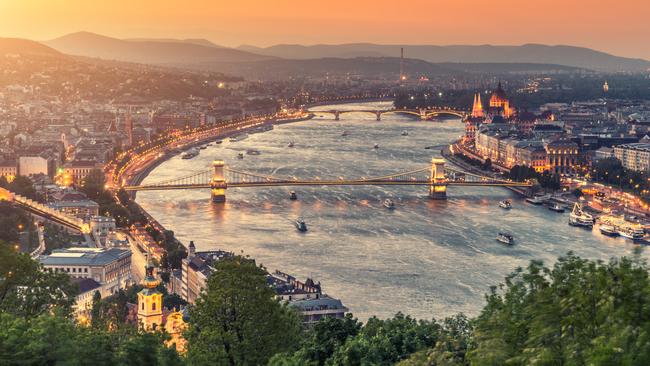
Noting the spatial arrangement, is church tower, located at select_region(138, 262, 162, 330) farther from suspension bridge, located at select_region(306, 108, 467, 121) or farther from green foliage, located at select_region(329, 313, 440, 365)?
suspension bridge, located at select_region(306, 108, 467, 121)

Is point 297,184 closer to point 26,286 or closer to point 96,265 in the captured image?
point 96,265

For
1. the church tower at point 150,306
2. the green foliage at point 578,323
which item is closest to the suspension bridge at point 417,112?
the church tower at point 150,306

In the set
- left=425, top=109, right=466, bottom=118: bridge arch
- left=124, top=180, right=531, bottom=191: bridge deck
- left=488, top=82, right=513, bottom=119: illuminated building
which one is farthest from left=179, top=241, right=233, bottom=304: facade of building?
left=425, top=109, right=466, bottom=118: bridge arch

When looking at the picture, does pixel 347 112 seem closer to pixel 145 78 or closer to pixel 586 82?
pixel 145 78

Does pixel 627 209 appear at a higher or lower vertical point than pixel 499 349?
lower

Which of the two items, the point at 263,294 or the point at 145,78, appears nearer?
the point at 263,294

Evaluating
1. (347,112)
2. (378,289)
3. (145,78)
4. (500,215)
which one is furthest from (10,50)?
(378,289)

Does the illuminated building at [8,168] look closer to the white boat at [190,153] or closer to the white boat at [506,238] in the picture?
the white boat at [190,153]
